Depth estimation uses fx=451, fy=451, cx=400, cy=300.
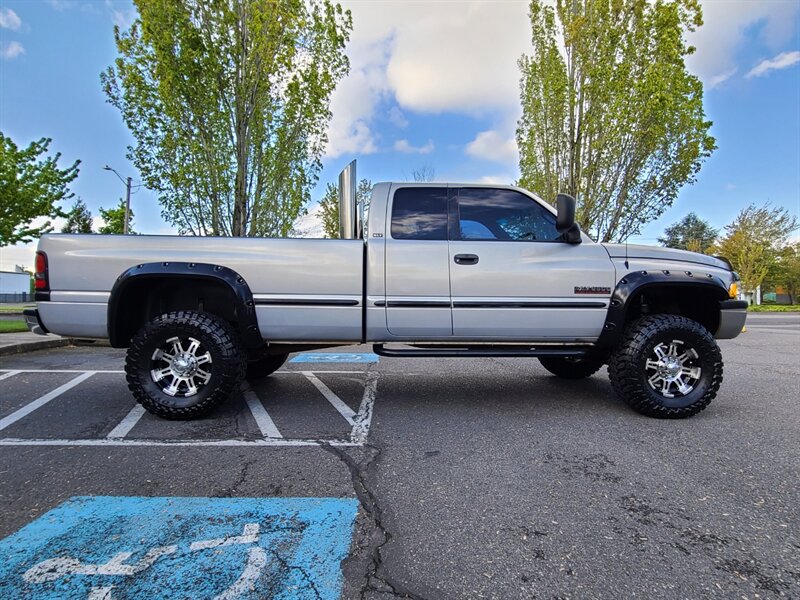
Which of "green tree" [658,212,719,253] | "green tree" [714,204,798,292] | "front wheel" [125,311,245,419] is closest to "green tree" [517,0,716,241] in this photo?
"front wheel" [125,311,245,419]

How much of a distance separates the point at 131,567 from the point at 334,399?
2.94 m

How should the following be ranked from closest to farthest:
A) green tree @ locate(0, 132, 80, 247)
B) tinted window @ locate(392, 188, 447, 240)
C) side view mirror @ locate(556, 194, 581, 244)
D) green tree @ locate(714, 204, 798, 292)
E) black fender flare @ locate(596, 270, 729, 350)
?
side view mirror @ locate(556, 194, 581, 244), black fender flare @ locate(596, 270, 729, 350), tinted window @ locate(392, 188, 447, 240), green tree @ locate(0, 132, 80, 247), green tree @ locate(714, 204, 798, 292)

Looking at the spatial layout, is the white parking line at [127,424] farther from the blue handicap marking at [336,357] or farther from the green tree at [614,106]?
the green tree at [614,106]

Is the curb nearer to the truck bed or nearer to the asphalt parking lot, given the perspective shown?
the asphalt parking lot

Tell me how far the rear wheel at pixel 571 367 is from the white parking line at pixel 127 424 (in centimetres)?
425

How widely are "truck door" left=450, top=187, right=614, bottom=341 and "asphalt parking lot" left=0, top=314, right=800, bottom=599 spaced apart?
2.64 ft

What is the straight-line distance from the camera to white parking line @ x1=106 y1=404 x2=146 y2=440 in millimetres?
3557

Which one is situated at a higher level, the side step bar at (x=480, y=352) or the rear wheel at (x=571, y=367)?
the side step bar at (x=480, y=352)

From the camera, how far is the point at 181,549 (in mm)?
1972

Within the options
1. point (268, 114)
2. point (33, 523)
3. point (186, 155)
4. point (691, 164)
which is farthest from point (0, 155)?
point (691, 164)

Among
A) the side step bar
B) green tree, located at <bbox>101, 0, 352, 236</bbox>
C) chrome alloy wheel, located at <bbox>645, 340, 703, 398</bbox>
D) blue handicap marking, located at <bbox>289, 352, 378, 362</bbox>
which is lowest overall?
blue handicap marking, located at <bbox>289, 352, 378, 362</bbox>

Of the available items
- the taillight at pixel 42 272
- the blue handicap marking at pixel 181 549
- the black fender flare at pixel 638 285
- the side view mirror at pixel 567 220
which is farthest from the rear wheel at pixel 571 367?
the taillight at pixel 42 272

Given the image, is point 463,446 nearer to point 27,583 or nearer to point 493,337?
point 493,337

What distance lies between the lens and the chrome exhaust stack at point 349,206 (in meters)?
4.71
